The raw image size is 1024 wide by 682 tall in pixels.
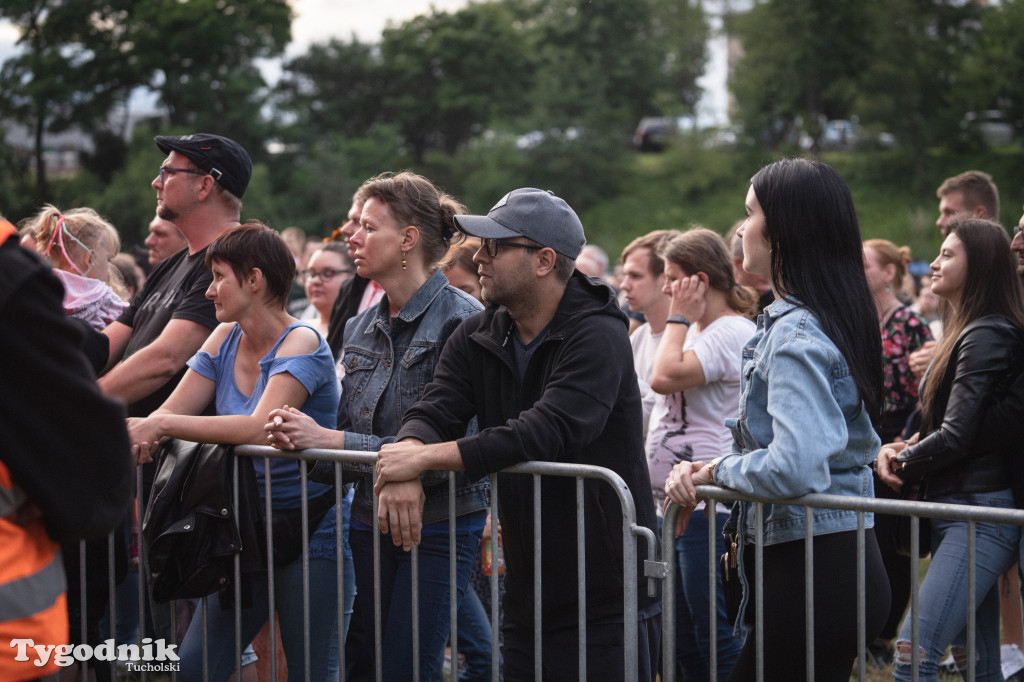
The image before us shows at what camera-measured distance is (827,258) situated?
2635 mm

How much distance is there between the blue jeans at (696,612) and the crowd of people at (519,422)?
12 mm

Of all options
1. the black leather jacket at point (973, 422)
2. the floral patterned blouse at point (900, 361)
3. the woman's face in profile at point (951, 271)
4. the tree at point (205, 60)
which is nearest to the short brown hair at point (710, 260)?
the woman's face in profile at point (951, 271)

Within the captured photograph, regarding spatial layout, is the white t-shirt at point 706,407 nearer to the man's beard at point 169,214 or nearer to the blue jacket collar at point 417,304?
the blue jacket collar at point 417,304

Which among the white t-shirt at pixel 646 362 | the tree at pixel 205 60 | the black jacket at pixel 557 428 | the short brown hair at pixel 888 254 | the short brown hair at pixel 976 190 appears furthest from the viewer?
the tree at pixel 205 60

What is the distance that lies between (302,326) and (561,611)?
1.40 metres

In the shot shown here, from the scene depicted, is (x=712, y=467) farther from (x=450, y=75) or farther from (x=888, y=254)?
(x=450, y=75)

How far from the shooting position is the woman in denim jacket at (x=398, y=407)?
3.25 meters

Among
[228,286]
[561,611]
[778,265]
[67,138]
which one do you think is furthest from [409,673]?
[67,138]

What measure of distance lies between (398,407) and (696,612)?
1630 mm

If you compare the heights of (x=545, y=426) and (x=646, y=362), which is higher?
(x=646, y=362)

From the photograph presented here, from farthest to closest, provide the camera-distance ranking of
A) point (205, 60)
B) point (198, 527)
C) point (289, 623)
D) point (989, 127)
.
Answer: point (205, 60) < point (989, 127) < point (289, 623) < point (198, 527)

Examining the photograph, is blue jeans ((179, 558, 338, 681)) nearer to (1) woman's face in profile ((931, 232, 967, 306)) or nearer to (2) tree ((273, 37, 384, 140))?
(1) woman's face in profile ((931, 232, 967, 306))

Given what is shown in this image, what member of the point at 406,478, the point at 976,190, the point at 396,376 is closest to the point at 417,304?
the point at 396,376

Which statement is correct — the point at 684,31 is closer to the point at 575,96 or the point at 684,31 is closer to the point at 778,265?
the point at 575,96
